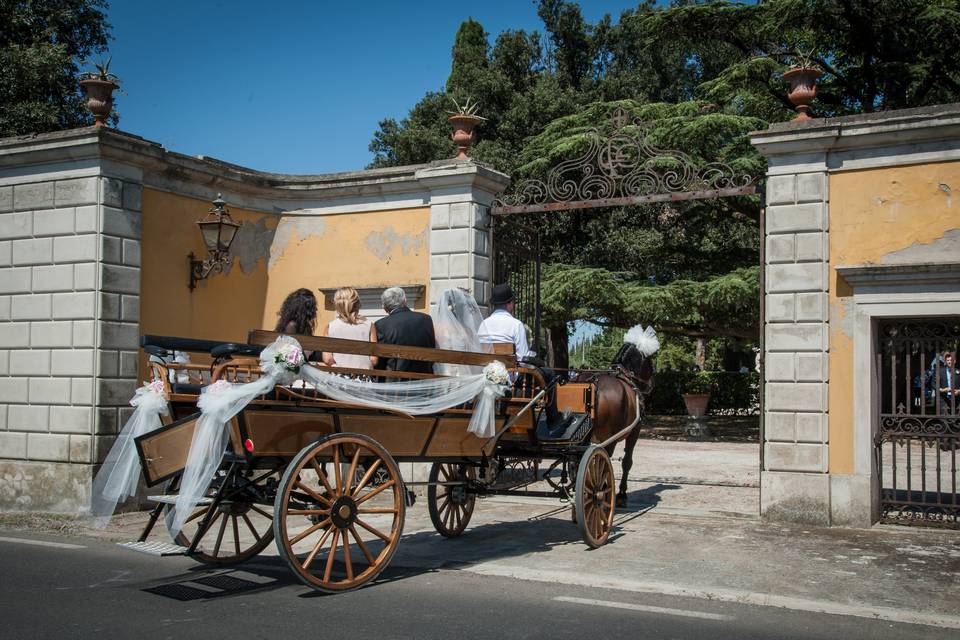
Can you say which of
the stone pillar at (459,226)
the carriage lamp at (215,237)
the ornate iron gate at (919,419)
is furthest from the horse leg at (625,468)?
the carriage lamp at (215,237)

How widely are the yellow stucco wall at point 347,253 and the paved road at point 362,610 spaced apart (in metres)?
5.64

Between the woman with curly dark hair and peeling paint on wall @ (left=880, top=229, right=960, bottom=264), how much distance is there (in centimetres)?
583

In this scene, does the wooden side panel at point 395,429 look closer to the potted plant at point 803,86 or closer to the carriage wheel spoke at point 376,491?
the carriage wheel spoke at point 376,491

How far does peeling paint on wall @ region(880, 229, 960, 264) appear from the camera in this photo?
8945 mm

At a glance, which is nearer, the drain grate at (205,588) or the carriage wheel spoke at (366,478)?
the drain grate at (205,588)

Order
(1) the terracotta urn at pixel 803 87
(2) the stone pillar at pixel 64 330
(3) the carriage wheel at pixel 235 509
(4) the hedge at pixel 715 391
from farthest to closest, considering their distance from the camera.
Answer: (4) the hedge at pixel 715 391 < (2) the stone pillar at pixel 64 330 < (1) the terracotta urn at pixel 803 87 < (3) the carriage wheel at pixel 235 509

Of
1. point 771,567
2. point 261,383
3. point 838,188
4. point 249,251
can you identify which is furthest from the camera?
point 249,251

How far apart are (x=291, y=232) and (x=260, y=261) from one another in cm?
58

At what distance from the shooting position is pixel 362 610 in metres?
5.56

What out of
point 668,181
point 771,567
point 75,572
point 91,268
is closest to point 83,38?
point 91,268

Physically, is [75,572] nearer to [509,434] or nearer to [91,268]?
[509,434]

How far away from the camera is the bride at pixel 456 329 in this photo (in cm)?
773

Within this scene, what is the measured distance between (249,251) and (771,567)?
800 cm

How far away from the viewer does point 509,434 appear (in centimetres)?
782
